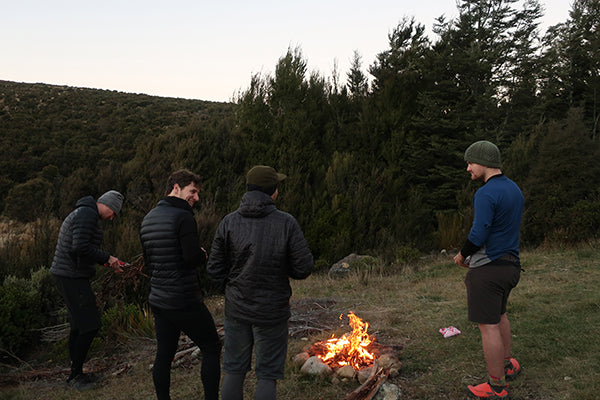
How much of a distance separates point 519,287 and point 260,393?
5.53 m

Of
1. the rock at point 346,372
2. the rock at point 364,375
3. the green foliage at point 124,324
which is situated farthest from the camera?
the green foliage at point 124,324

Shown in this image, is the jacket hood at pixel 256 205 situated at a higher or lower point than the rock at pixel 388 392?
higher

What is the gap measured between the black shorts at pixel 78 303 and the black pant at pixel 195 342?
4.17 feet

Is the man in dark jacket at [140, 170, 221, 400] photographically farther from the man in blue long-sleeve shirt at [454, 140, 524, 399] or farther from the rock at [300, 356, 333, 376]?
the man in blue long-sleeve shirt at [454, 140, 524, 399]

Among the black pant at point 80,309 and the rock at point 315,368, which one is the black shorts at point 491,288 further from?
the black pant at point 80,309

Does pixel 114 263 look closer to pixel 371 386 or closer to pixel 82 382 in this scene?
pixel 82 382

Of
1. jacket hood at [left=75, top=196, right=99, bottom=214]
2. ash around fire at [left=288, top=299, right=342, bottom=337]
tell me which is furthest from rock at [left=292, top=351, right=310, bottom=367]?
jacket hood at [left=75, top=196, right=99, bottom=214]

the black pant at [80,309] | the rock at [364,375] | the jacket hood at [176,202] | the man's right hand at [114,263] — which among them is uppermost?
the jacket hood at [176,202]

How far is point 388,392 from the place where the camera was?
9.82ft

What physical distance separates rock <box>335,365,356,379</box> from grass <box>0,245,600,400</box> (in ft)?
0.35

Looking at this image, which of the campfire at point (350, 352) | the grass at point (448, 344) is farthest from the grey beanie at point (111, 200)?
the campfire at point (350, 352)

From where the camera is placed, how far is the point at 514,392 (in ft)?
9.73

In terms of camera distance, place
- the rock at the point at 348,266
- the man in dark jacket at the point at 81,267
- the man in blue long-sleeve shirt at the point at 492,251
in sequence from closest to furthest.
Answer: the man in blue long-sleeve shirt at the point at 492,251
the man in dark jacket at the point at 81,267
the rock at the point at 348,266

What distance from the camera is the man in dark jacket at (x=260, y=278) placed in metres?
2.35
